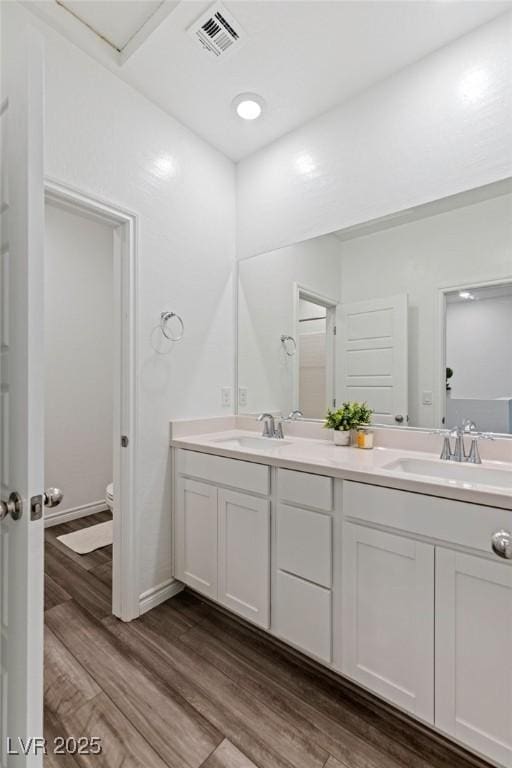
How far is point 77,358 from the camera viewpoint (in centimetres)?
314

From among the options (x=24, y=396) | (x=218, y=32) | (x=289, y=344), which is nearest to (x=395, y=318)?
(x=289, y=344)

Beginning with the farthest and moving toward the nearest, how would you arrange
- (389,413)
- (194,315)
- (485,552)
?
(194,315)
(389,413)
(485,552)

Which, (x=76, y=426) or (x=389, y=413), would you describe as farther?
(x=76, y=426)

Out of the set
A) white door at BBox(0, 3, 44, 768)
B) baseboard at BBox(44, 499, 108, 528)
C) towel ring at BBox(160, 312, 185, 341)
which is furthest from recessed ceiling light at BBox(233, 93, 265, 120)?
baseboard at BBox(44, 499, 108, 528)

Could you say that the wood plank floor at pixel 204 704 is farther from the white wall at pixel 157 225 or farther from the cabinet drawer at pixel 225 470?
the cabinet drawer at pixel 225 470

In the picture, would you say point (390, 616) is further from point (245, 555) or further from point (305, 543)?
point (245, 555)

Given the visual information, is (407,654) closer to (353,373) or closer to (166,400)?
(353,373)

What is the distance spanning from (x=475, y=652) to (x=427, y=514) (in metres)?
0.40

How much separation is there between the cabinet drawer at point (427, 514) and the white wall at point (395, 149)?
1.33 m

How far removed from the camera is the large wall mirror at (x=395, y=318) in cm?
159

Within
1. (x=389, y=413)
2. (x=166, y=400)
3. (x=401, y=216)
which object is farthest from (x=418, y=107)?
(x=166, y=400)

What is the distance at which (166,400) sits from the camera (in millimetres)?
2039

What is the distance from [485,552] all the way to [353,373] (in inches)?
42.3

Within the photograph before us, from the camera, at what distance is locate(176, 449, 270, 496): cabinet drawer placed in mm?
1646
